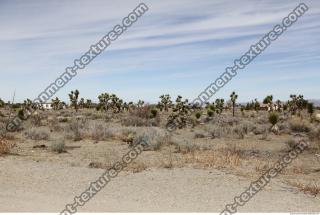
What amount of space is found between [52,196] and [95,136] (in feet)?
46.0

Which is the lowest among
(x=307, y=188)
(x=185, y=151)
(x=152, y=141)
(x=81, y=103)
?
(x=307, y=188)

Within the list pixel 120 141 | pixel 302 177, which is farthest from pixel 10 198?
pixel 120 141

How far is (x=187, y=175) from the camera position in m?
12.4

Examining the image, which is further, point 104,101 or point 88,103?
point 88,103

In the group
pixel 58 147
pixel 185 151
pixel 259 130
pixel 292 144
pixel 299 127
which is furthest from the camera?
pixel 299 127

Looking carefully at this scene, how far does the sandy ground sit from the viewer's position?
891 centimetres

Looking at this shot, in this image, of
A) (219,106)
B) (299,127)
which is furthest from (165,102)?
(299,127)

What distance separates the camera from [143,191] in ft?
34.4

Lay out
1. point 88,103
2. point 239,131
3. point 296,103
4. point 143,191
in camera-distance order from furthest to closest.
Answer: point 88,103
point 296,103
point 239,131
point 143,191

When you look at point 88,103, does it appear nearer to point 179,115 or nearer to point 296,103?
point 296,103

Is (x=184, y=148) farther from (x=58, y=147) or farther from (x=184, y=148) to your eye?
(x=58, y=147)

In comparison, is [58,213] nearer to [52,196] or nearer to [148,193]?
[52,196]

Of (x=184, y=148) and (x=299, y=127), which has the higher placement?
(x=299, y=127)

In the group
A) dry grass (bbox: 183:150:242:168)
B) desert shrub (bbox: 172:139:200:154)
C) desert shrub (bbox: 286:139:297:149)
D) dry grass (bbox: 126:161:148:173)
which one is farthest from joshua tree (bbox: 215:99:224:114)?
dry grass (bbox: 126:161:148:173)
